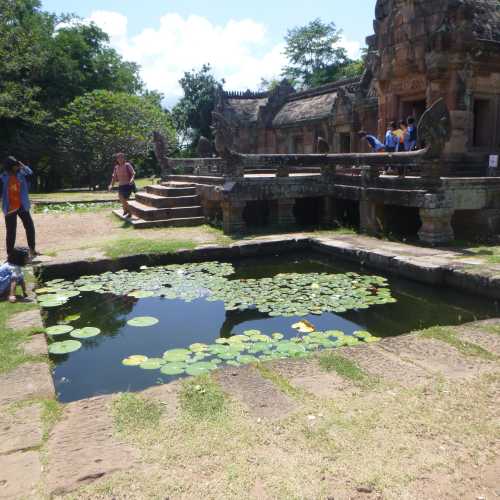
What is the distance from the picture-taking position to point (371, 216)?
31.1 feet

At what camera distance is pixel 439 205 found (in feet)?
26.2

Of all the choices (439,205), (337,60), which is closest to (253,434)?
(439,205)

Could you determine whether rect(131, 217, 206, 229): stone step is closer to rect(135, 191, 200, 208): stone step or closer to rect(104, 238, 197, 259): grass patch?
rect(135, 191, 200, 208): stone step

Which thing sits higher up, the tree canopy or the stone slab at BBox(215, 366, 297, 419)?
the tree canopy

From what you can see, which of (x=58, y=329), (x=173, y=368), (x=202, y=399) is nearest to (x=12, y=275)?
(x=58, y=329)

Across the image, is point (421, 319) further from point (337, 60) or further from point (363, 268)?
point (337, 60)

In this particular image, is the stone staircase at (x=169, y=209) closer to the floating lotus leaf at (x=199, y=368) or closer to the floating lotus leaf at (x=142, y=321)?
the floating lotus leaf at (x=142, y=321)

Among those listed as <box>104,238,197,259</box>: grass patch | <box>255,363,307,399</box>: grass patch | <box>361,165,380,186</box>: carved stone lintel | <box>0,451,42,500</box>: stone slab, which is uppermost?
<box>361,165,380,186</box>: carved stone lintel

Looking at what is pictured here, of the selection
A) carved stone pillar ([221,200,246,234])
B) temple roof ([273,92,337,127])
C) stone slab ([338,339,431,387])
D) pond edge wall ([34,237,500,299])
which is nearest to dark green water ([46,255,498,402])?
pond edge wall ([34,237,500,299])

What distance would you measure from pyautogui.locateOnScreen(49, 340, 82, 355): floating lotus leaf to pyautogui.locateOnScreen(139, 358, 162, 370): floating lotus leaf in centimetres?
93

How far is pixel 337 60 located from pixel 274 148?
24484 mm

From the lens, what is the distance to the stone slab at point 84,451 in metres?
2.29

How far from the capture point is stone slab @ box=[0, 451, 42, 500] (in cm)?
218

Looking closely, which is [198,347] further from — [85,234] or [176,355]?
[85,234]
